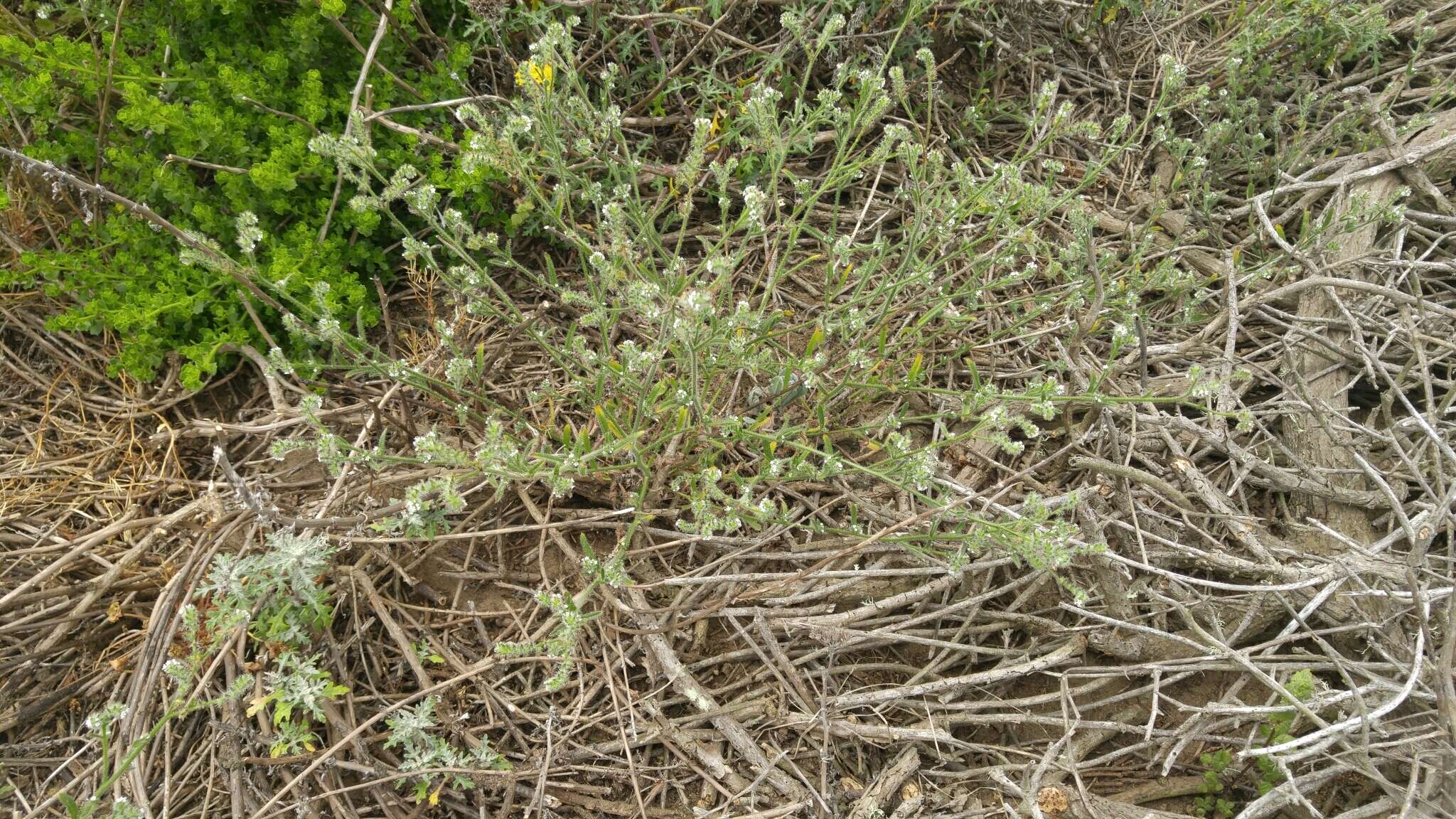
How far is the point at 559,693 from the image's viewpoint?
88.0 inches

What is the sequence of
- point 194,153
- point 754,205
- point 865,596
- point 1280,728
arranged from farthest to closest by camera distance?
point 194,153 → point 865,596 → point 1280,728 → point 754,205

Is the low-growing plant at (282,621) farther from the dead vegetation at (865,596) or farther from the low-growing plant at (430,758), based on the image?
the low-growing plant at (430,758)

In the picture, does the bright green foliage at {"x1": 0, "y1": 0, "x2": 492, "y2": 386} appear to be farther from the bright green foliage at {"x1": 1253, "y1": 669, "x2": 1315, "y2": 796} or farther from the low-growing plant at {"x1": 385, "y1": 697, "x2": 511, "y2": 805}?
the bright green foliage at {"x1": 1253, "y1": 669, "x2": 1315, "y2": 796}

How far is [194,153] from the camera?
2523 millimetres

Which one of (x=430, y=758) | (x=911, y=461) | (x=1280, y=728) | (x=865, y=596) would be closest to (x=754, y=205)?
(x=911, y=461)

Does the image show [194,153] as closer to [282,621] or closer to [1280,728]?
[282,621]

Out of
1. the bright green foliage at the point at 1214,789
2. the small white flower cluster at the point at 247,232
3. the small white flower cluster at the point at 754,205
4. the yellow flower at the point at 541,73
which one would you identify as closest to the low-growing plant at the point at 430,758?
the small white flower cluster at the point at 247,232

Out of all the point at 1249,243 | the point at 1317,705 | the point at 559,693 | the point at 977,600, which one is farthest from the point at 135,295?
the point at 1249,243

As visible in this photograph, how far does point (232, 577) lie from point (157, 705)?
0.48 metres

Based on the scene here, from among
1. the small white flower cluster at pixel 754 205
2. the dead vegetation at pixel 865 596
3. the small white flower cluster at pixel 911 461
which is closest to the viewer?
the small white flower cluster at pixel 754 205

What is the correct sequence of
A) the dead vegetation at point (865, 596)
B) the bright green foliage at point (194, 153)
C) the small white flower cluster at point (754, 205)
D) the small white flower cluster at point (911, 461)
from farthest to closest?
1. the bright green foliage at point (194, 153)
2. the dead vegetation at point (865, 596)
3. the small white flower cluster at point (911, 461)
4. the small white flower cluster at point (754, 205)

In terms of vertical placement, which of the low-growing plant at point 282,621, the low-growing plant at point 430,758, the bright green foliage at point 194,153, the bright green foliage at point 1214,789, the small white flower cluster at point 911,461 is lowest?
the bright green foliage at point 1214,789

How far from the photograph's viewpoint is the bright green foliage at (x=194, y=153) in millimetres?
2545

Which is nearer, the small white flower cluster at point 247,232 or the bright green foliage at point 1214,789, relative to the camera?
the small white flower cluster at point 247,232
